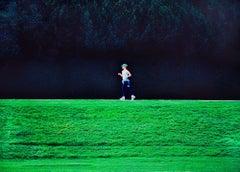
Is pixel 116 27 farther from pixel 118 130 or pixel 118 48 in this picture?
pixel 118 130

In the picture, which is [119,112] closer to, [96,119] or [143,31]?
[96,119]

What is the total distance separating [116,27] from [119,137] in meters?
10.7

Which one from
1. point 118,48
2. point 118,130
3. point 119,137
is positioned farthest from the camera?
point 118,48

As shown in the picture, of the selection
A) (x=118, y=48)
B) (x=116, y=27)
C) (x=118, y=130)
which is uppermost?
(x=116, y=27)

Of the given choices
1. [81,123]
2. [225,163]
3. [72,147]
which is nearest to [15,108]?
[81,123]

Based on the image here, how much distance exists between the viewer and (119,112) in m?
11.9

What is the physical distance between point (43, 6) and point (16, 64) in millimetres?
3016

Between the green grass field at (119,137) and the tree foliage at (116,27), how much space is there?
8.21 m

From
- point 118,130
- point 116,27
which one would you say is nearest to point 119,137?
point 118,130

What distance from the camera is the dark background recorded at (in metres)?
20.3

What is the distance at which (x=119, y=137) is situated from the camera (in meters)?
10.4

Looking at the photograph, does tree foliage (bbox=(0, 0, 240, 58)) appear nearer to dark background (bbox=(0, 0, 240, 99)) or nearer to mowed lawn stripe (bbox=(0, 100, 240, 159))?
dark background (bbox=(0, 0, 240, 99))

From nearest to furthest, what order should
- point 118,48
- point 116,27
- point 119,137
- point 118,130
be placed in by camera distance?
point 119,137
point 118,130
point 116,27
point 118,48

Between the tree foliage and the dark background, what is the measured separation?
0.15 ft
